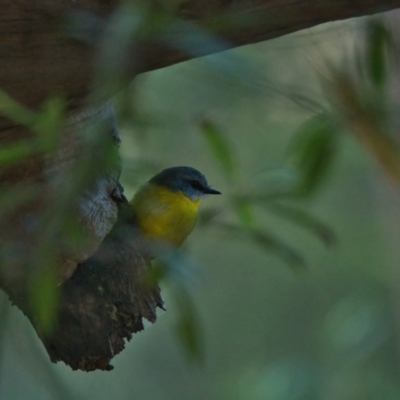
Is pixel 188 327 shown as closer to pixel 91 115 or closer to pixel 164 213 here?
pixel 91 115

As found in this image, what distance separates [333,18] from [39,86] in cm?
48

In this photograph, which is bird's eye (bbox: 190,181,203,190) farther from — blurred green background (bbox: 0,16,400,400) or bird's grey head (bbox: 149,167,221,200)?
blurred green background (bbox: 0,16,400,400)

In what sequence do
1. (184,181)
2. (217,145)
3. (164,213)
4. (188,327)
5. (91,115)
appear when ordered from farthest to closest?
(184,181)
(164,213)
(91,115)
(188,327)
(217,145)

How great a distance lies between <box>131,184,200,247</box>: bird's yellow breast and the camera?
1848 mm

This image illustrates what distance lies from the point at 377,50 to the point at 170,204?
0.97 m

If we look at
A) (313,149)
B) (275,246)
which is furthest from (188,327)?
(313,149)

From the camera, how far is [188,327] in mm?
1079

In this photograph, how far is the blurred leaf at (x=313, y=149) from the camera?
1.02 m

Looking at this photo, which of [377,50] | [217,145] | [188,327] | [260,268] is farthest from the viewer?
[260,268]

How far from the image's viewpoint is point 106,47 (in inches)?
38.8

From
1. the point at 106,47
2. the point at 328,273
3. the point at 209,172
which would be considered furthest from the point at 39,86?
the point at 328,273

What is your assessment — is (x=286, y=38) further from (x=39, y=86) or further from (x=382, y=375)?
(x=382, y=375)

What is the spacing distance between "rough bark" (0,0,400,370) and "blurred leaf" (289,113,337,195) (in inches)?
6.4

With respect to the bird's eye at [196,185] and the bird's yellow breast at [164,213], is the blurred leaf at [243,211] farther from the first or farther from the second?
the bird's eye at [196,185]
